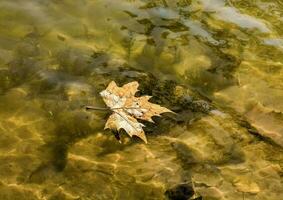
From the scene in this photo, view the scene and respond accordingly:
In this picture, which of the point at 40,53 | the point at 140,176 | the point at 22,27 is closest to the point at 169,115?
the point at 140,176

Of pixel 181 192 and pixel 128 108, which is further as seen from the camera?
pixel 128 108

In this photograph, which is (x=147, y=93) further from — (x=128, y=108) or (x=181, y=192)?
(x=181, y=192)

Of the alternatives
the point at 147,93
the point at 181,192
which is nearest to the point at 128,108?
the point at 147,93

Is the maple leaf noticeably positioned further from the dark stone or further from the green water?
the dark stone

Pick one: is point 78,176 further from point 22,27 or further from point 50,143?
point 22,27

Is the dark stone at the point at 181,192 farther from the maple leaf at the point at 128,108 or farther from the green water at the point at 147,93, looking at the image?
the maple leaf at the point at 128,108

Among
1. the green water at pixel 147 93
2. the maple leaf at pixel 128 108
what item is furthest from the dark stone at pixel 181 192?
the maple leaf at pixel 128 108

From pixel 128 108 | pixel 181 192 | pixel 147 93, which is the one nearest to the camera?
pixel 181 192
